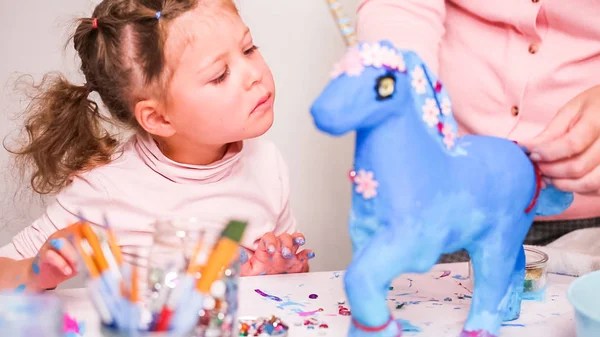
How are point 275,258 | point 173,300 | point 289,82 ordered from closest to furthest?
point 173,300
point 275,258
point 289,82

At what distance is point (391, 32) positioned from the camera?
0.89m

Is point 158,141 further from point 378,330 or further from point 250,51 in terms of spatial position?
point 378,330

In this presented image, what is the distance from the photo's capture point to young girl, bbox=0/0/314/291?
3.17 ft

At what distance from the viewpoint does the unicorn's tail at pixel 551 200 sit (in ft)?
2.35

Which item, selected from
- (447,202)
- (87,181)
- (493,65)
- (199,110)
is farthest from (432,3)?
(87,181)

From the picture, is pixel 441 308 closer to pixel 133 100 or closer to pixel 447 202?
pixel 447 202

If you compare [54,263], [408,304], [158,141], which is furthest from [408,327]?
[158,141]

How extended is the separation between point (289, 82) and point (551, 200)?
2.74 ft

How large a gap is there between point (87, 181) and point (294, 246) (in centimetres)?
34

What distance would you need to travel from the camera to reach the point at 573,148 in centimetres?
68

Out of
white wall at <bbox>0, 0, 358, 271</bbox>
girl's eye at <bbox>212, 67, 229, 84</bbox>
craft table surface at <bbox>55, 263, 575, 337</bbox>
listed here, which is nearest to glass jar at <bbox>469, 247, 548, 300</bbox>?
craft table surface at <bbox>55, 263, 575, 337</bbox>

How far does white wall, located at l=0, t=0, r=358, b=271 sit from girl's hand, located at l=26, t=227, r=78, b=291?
519 mm

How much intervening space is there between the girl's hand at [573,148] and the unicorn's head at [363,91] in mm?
171

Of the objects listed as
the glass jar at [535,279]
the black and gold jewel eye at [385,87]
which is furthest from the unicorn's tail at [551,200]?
→ the black and gold jewel eye at [385,87]
